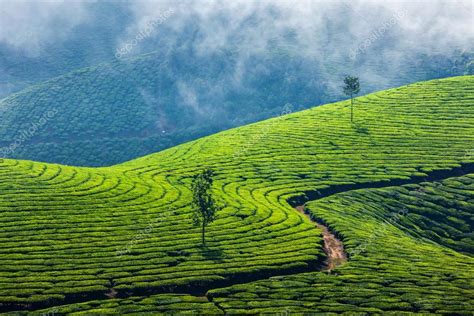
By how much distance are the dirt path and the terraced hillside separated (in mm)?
1195

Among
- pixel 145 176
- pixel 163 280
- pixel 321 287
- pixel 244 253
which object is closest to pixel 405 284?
pixel 321 287

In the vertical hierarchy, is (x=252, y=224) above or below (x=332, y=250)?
above

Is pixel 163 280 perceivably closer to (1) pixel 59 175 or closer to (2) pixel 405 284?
(2) pixel 405 284

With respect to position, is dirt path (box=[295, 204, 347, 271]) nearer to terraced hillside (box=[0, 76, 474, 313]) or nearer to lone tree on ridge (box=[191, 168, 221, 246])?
terraced hillside (box=[0, 76, 474, 313])

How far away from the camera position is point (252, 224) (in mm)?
79875

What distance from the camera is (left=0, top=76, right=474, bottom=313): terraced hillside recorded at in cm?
6206

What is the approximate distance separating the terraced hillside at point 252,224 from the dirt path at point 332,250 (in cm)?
119

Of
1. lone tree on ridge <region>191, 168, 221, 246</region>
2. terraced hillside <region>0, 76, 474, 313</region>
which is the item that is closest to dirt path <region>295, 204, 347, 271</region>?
terraced hillside <region>0, 76, 474, 313</region>

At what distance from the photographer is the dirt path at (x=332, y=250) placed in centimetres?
7100

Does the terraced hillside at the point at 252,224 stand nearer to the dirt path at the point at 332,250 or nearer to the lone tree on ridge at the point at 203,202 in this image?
the dirt path at the point at 332,250

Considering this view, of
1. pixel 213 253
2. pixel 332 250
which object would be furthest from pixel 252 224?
pixel 332 250

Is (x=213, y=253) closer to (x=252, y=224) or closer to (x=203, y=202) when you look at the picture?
(x=203, y=202)

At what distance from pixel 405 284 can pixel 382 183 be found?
3622 centimetres

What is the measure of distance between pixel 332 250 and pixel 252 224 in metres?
11.2
